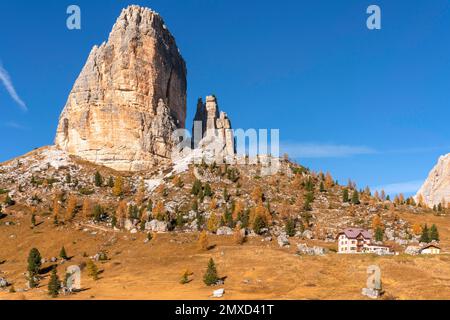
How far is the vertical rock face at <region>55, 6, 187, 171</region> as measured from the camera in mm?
183875

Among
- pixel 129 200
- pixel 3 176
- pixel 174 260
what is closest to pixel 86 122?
pixel 3 176

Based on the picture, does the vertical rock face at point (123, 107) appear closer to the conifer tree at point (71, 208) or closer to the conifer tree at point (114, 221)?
the conifer tree at point (71, 208)

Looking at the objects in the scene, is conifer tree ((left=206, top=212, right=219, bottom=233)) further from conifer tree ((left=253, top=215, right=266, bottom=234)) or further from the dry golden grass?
conifer tree ((left=253, top=215, right=266, bottom=234))

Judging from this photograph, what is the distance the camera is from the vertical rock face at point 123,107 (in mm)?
183875

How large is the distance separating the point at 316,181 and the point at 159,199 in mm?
55806

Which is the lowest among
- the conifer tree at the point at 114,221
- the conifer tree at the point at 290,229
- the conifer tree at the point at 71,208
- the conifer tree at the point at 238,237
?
the conifer tree at the point at 238,237

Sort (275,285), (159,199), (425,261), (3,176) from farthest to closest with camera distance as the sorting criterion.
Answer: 1. (3,176)
2. (159,199)
3. (425,261)
4. (275,285)

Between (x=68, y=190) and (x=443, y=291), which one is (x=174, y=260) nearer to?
(x=443, y=291)

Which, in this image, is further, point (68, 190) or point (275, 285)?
point (68, 190)

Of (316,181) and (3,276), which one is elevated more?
(316,181)

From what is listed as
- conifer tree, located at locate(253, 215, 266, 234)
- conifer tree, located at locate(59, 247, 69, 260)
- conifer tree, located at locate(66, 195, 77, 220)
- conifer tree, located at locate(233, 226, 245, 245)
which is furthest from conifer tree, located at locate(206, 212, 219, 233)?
conifer tree, located at locate(66, 195, 77, 220)

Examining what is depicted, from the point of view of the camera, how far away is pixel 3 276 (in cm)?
9850

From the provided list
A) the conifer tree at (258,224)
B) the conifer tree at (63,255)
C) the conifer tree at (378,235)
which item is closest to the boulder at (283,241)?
the conifer tree at (258,224)

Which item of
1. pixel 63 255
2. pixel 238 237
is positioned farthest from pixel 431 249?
pixel 63 255
